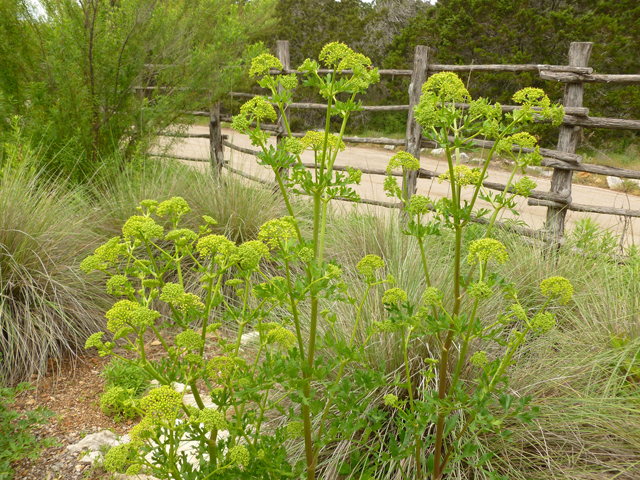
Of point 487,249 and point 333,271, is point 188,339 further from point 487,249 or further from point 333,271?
point 487,249

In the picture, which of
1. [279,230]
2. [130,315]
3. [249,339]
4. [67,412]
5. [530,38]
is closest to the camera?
[130,315]

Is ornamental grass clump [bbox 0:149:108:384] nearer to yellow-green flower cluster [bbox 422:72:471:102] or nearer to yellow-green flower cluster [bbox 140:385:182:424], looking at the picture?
yellow-green flower cluster [bbox 140:385:182:424]

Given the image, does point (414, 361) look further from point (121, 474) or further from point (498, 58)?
point (498, 58)

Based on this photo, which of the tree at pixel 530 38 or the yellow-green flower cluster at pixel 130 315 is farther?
the tree at pixel 530 38

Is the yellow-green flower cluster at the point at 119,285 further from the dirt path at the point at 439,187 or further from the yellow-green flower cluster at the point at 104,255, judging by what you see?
the dirt path at the point at 439,187

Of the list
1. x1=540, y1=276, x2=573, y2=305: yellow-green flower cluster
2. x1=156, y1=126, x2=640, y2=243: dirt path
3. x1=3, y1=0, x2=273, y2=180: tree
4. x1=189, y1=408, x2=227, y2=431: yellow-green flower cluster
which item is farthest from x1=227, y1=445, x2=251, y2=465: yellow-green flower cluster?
x1=156, y1=126, x2=640, y2=243: dirt path

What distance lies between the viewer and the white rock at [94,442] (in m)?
2.19

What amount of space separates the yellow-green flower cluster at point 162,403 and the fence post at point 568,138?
4062mm

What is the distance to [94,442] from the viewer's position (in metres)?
2.21

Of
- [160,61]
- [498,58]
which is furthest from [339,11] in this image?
[160,61]

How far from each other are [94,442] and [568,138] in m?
4.41

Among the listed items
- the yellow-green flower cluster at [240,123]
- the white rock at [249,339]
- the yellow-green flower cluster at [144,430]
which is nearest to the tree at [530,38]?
the white rock at [249,339]

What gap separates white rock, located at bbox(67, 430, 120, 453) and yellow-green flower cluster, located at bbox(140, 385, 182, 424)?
4.53 ft

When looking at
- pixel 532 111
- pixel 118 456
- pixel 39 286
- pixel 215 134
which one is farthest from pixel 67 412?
pixel 215 134
